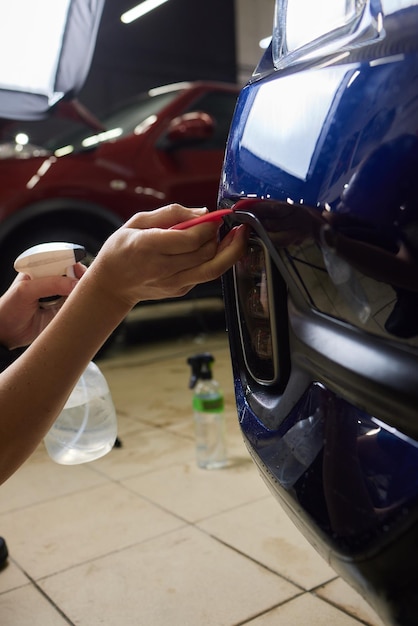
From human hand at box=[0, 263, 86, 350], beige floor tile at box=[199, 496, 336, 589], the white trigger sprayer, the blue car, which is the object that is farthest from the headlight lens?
beige floor tile at box=[199, 496, 336, 589]

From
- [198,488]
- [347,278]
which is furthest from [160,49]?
[347,278]

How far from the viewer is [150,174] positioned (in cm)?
309

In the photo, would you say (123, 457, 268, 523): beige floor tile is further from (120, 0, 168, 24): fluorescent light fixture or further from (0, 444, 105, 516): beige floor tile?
(120, 0, 168, 24): fluorescent light fixture

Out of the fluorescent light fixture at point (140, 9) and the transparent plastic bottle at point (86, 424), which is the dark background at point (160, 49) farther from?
the transparent plastic bottle at point (86, 424)

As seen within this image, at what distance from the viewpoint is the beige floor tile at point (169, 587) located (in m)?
1.07

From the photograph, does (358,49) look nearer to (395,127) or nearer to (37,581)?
(395,127)

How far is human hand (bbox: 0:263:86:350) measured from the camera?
0.98m

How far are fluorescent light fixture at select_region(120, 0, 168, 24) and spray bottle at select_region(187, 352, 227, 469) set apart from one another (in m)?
10.7

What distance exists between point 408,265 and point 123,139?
2.81 metres

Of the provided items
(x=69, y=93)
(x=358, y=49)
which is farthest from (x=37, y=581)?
(x=69, y=93)

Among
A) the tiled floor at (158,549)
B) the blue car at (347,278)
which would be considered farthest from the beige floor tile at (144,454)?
the blue car at (347,278)

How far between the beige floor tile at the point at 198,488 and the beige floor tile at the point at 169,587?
0.17 metres

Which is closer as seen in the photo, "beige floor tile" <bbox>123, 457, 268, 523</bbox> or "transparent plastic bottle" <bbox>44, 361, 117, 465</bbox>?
"transparent plastic bottle" <bbox>44, 361, 117, 465</bbox>

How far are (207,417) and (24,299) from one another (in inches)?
37.8
